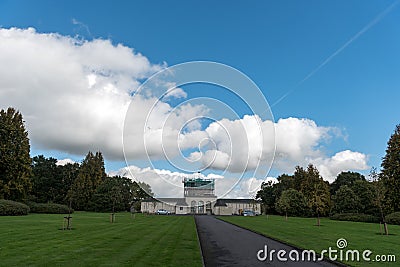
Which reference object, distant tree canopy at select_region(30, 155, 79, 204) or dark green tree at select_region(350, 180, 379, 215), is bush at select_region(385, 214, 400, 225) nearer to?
dark green tree at select_region(350, 180, 379, 215)

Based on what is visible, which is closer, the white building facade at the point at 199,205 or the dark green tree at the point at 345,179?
the dark green tree at the point at 345,179

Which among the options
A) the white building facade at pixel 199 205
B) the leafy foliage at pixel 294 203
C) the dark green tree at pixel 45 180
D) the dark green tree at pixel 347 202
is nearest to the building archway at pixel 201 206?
the white building facade at pixel 199 205

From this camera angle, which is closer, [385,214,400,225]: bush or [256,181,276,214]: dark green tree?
[385,214,400,225]: bush

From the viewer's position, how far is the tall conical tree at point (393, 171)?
55281 mm

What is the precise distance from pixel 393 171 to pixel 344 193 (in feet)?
46.7

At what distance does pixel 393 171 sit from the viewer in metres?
56.7

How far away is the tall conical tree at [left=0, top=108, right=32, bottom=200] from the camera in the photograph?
200 feet

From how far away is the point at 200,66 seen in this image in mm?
19172

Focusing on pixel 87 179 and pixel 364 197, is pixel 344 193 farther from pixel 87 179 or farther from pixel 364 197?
pixel 87 179

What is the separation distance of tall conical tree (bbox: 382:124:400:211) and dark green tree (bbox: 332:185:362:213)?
1158cm

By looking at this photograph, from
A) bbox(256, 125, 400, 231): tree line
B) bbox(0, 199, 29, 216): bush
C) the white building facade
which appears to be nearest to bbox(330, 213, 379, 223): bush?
bbox(256, 125, 400, 231): tree line

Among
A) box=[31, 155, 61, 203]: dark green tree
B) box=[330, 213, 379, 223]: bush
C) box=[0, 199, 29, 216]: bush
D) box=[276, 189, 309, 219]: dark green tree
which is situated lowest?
box=[330, 213, 379, 223]: bush

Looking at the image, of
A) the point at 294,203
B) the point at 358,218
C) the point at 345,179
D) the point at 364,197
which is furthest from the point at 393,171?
the point at 345,179

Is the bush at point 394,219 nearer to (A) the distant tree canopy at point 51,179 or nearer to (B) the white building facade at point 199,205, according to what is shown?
(B) the white building facade at point 199,205
